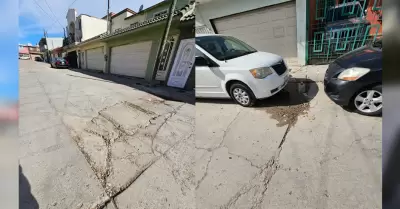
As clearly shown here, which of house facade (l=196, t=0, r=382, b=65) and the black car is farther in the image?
house facade (l=196, t=0, r=382, b=65)

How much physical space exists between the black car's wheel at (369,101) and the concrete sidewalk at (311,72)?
483mm

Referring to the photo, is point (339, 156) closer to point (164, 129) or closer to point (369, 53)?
point (369, 53)

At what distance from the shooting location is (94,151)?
116 cm

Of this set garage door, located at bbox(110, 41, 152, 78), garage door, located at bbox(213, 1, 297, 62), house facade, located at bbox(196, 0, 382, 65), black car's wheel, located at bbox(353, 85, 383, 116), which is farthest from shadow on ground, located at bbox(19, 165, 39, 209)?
black car's wheel, located at bbox(353, 85, 383, 116)

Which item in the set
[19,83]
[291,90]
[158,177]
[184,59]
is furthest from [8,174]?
[291,90]

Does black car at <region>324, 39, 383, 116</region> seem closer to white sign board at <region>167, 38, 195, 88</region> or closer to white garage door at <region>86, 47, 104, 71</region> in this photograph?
white sign board at <region>167, 38, 195, 88</region>

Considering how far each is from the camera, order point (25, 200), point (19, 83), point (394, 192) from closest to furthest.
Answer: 1. point (19, 83)
2. point (25, 200)
3. point (394, 192)

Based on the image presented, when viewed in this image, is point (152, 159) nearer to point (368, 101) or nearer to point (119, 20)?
point (119, 20)

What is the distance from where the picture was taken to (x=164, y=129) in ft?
4.59

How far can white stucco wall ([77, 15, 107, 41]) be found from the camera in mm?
923

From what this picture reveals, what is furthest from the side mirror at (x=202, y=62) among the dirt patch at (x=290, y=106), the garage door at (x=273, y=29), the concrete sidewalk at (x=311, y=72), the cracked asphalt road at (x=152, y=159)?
the concrete sidewalk at (x=311, y=72)

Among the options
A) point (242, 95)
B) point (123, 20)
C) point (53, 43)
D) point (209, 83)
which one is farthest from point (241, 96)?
point (53, 43)

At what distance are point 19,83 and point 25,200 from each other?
0.62 meters

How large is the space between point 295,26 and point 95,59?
2192mm
